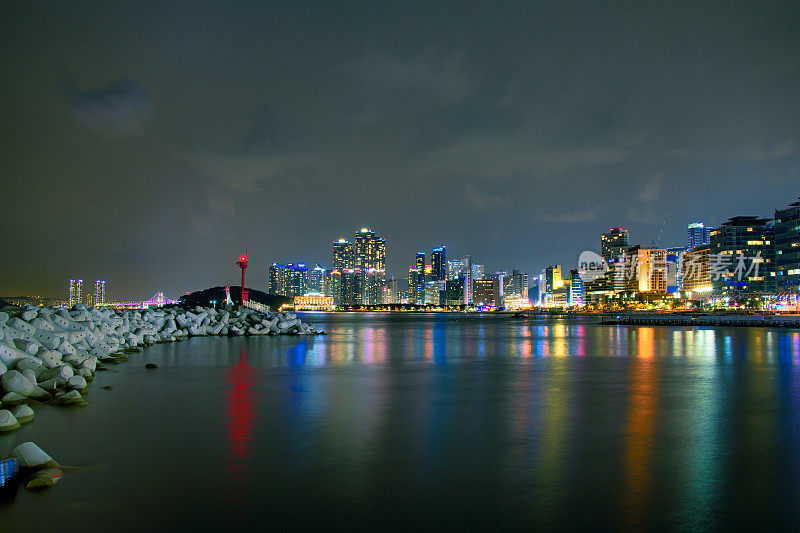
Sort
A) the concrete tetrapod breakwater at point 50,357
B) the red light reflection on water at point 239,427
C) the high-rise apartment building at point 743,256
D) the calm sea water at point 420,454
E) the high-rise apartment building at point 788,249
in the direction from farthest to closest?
the high-rise apartment building at point 743,256, the high-rise apartment building at point 788,249, the concrete tetrapod breakwater at point 50,357, the red light reflection on water at point 239,427, the calm sea water at point 420,454

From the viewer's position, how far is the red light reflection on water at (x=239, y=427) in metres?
7.88

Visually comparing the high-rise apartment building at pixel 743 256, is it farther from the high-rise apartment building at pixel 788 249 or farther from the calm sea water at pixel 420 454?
the calm sea water at pixel 420 454

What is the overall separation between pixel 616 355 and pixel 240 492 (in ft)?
84.3

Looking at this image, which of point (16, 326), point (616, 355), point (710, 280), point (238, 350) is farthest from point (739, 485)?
point (710, 280)

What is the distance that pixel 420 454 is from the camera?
9195mm

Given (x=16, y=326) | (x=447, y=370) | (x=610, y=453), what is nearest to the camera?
(x=610, y=453)

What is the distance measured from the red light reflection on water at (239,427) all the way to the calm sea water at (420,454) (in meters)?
0.06

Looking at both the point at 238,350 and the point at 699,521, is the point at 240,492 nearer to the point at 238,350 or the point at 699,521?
the point at 699,521

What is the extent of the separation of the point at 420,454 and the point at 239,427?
414cm

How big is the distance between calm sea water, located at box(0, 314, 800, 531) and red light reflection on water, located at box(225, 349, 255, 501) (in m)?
0.06

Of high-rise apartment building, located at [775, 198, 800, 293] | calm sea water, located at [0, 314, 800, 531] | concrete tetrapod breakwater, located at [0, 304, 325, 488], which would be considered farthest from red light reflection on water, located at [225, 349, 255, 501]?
high-rise apartment building, located at [775, 198, 800, 293]

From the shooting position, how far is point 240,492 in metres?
7.34

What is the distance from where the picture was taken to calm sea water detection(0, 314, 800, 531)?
6.57 metres

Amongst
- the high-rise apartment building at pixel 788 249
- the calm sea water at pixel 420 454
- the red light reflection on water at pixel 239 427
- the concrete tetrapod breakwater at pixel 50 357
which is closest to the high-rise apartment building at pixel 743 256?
the high-rise apartment building at pixel 788 249
